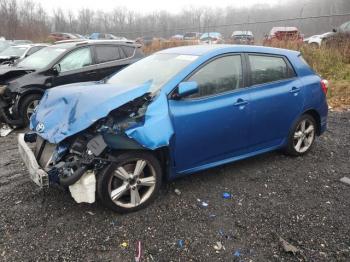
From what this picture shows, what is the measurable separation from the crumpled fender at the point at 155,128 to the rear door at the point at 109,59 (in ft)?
15.4

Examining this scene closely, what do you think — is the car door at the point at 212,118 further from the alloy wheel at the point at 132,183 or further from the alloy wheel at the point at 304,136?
the alloy wheel at the point at 304,136

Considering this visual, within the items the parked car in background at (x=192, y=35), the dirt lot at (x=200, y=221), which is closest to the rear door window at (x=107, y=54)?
the dirt lot at (x=200, y=221)

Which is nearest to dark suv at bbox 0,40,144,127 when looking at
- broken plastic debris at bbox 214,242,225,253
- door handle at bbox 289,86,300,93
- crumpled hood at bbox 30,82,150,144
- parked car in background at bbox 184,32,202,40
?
crumpled hood at bbox 30,82,150,144

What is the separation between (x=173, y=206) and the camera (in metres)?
3.90

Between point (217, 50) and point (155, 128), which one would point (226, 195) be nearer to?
point (155, 128)

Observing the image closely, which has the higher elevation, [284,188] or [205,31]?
[205,31]

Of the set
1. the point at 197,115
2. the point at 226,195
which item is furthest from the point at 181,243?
the point at 197,115

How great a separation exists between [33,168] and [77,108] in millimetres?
725

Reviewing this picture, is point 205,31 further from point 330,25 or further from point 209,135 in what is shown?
point 209,135

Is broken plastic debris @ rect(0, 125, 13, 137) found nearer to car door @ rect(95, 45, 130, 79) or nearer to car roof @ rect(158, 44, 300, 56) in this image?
car door @ rect(95, 45, 130, 79)

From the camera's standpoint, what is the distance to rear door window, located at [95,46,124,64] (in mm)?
8219

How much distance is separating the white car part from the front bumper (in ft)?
0.83

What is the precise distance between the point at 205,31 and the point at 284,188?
1903cm

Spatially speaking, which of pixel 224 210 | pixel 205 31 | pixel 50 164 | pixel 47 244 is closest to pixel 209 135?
pixel 224 210
